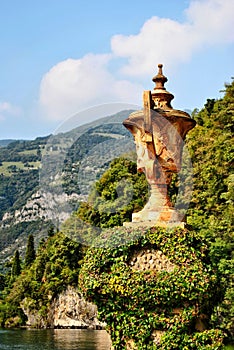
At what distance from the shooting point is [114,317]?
9859mm

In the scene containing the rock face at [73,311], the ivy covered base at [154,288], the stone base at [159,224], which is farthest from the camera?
the rock face at [73,311]

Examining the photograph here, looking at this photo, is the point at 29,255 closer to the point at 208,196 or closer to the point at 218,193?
the point at 208,196

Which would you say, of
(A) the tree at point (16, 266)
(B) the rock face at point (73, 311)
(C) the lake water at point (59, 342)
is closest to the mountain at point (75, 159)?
(C) the lake water at point (59, 342)

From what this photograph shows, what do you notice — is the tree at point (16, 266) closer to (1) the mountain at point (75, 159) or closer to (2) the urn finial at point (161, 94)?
(1) the mountain at point (75, 159)

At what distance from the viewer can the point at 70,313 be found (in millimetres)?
50375

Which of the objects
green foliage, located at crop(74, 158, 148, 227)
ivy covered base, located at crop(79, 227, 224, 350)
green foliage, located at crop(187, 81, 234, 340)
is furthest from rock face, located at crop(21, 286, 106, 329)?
ivy covered base, located at crop(79, 227, 224, 350)

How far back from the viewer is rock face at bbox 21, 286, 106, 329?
48875 millimetres

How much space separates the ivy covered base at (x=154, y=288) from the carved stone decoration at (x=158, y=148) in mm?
441

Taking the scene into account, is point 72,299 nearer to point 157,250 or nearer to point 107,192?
point 107,192

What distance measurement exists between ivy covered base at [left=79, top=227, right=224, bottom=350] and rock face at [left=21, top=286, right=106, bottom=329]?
3811 cm

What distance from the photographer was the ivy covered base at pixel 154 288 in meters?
9.48

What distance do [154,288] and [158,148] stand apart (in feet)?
8.04

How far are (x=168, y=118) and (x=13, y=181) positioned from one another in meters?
180

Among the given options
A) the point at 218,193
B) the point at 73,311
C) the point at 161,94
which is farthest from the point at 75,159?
the point at 73,311
